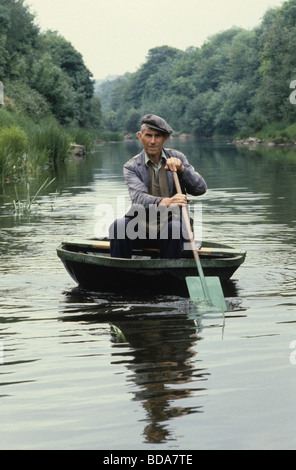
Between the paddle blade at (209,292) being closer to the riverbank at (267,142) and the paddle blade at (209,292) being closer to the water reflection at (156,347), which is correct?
the water reflection at (156,347)

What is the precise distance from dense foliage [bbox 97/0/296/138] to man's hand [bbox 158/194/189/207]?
45.9 metres

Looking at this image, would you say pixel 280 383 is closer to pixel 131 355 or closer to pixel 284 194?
pixel 131 355

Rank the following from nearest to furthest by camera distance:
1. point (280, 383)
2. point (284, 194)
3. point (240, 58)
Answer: point (280, 383), point (284, 194), point (240, 58)

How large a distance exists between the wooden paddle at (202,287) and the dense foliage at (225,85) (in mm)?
45838

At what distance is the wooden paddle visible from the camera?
6262mm

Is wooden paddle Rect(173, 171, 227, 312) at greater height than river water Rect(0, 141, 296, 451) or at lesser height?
greater

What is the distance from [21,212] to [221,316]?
298 inches

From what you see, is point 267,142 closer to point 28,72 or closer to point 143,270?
point 28,72

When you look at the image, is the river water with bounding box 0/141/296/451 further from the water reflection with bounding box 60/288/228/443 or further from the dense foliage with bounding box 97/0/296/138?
the dense foliage with bounding box 97/0/296/138

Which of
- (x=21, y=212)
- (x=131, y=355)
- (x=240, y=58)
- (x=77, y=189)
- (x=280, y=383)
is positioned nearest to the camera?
(x=280, y=383)

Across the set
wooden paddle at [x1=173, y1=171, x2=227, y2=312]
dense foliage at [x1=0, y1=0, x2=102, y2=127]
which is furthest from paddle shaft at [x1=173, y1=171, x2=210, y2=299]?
dense foliage at [x1=0, y1=0, x2=102, y2=127]

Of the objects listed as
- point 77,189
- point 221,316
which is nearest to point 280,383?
point 221,316

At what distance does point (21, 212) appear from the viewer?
13047 millimetres

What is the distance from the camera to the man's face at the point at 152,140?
6.55 metres
